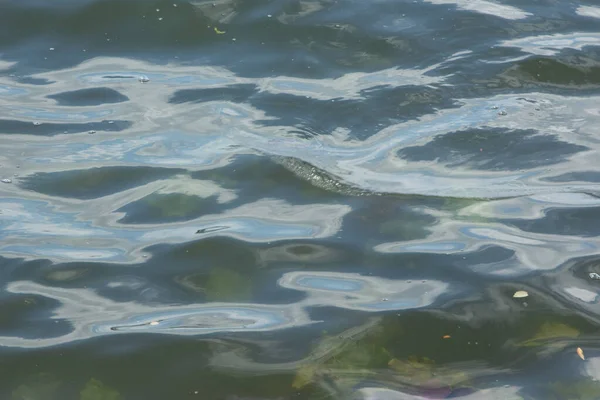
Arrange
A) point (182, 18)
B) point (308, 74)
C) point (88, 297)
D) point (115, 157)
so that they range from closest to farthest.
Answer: point (88, 297) < point (115, 157) < point (308, 74) < point (182, 18)

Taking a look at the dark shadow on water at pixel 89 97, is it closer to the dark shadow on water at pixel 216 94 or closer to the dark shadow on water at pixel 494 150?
the dark shadow on water at pixel 216 94

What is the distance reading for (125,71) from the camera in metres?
4.70

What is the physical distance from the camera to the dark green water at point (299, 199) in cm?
280

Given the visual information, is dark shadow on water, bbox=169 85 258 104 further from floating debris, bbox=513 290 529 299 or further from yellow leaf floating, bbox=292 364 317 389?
yellow leaf floating, bbox=292 364 317 389

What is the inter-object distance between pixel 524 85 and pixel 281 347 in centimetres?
244

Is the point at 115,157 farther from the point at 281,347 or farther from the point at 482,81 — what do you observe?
the point at 482,81

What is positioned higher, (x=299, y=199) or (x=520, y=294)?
(x=299, y=199)

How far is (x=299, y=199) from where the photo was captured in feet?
12.2

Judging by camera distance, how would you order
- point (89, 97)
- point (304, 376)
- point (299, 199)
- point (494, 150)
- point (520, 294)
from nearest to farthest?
point (304, 376) < point (520, 294) < point (299, 199) < point (494, 150) < point (89, 97)

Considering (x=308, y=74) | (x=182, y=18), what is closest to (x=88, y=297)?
(x=308, y=74)

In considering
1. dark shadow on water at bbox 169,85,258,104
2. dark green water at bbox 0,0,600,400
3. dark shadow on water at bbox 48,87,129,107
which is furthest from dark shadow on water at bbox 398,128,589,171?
→ dark shadow on water at bbox 48,87,129,107

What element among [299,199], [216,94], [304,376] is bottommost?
[304,376]

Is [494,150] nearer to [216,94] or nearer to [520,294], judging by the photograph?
[520,294]

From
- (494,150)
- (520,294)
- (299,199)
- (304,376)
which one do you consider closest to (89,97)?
(299,199)
